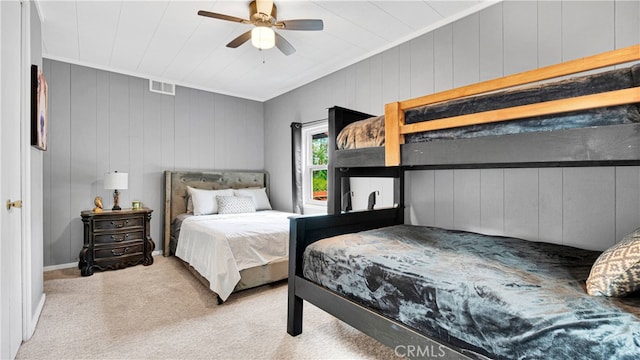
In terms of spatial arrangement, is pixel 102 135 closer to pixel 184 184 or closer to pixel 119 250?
pixel 184 184

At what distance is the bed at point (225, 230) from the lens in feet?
8.30

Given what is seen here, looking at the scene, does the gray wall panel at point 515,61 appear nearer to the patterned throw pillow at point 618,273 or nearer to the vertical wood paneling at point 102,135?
the patterned throw pillow at point 618,273

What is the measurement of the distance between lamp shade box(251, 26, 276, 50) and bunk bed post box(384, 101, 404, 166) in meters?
1.37

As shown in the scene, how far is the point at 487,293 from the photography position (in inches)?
42.8

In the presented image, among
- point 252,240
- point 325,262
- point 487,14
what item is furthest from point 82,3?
point 487,14

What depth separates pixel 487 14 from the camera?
234cm

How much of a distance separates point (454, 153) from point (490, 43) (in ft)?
4.85

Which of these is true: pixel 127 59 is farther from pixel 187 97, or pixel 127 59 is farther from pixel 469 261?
pixel 469 261

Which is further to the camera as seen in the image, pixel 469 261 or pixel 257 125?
pixel 257 125

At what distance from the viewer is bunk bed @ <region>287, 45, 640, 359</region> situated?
1.03 m

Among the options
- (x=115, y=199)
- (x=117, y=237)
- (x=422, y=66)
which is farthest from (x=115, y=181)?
(x=422, y=66)

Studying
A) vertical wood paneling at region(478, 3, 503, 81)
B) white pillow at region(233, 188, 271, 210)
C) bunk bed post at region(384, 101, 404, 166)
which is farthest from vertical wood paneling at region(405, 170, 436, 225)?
white pillow at region(233, 188, 271, 210)

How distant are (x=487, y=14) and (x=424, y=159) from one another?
1653 millimetres

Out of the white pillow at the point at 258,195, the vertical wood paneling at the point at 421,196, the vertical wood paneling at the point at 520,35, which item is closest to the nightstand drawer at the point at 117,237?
the white pillow at the point at 258,195
